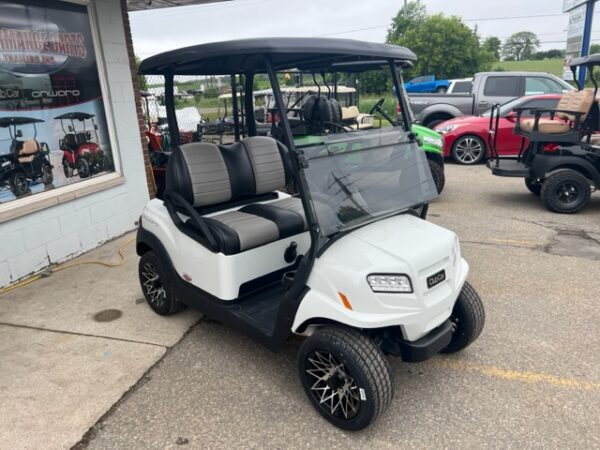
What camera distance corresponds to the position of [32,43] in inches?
175

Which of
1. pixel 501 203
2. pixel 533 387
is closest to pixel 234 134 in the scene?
pixel 533 387

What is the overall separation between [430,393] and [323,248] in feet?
3.61

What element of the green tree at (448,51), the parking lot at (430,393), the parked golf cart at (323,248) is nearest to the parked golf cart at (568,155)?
the parking lot at (430,393)

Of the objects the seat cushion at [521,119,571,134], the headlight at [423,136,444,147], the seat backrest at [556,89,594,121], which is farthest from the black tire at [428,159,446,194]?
the seat backrest at [556,89,594,121]

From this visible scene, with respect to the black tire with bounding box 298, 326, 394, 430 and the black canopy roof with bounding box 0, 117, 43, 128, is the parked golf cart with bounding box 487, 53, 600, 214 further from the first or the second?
the black canopy roof with bounding box 0, 117, 43, 128

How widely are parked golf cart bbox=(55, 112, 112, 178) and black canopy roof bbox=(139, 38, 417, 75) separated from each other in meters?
2.14

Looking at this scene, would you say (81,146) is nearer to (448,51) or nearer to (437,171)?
(437,171)

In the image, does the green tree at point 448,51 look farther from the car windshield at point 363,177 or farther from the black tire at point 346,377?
the black tire at point 346,377

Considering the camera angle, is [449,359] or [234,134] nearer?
[449,359]

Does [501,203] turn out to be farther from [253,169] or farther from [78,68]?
[78,68]

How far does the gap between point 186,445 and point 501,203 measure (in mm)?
5754

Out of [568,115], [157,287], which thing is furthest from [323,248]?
[568,115]

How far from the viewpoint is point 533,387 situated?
2662 mm

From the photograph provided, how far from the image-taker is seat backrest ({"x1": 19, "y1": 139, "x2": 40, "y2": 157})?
4.45 metres
